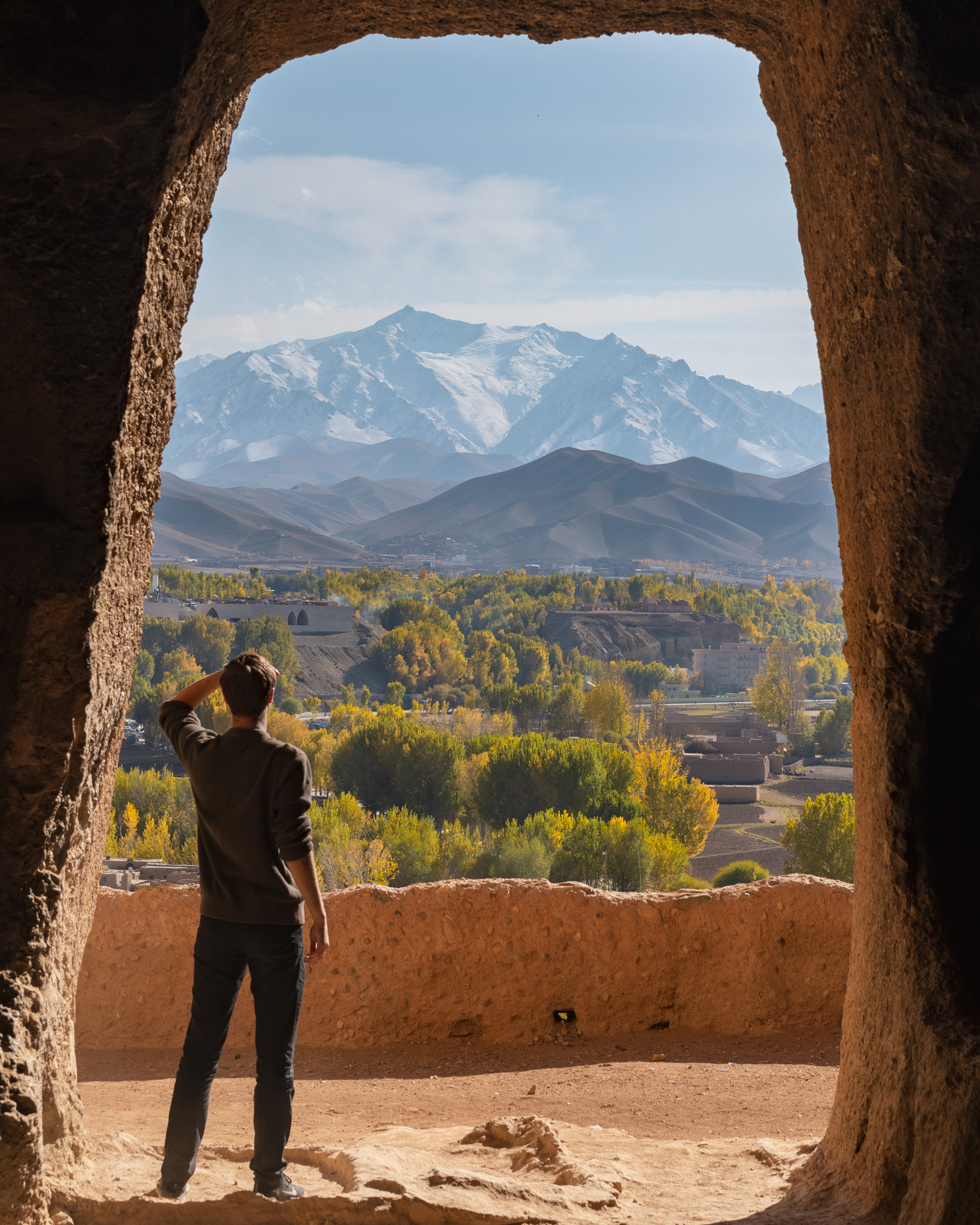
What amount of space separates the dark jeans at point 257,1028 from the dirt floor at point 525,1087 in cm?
166

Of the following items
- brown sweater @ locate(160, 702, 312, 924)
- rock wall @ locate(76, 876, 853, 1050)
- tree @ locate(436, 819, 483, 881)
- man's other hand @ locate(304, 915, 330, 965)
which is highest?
brown sweater @ locate(160, 702, 312, 924)

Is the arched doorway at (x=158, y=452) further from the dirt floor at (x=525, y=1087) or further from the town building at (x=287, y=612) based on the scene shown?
the town building at (x=287, y=612)

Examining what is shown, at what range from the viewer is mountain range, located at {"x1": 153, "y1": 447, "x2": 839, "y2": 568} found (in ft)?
436

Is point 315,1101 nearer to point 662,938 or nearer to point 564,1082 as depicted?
point 564,1082

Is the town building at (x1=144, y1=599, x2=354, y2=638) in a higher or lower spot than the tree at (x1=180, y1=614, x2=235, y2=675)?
higher

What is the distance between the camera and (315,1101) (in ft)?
19.3

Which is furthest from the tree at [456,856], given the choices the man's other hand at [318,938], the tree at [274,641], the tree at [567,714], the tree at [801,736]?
the man's other hand at [318,938]

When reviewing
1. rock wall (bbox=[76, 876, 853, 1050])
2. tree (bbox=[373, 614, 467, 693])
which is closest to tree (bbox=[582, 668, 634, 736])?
tree (bbox=[373, 614, 467, 693])

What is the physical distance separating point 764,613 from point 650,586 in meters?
9.60

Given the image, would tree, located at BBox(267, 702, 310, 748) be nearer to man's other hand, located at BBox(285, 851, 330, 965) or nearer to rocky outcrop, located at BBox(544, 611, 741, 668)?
rocky outcrop, located at BBox(544, 611, 741, 668)

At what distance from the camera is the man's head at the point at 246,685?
10.6 feet

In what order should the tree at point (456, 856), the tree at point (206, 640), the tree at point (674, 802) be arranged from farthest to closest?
1. the tree at point (206, 640)
2. the tree at point (674, 802)
3. the tree at point (456, 856)

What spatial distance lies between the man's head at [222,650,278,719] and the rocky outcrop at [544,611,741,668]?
6546cm

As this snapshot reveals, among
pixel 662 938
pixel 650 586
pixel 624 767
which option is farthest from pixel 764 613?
pixel 662 938
